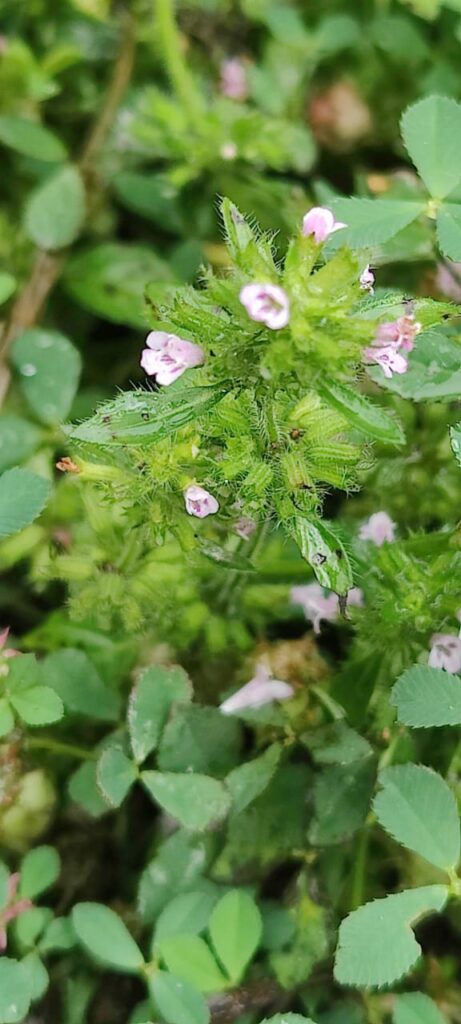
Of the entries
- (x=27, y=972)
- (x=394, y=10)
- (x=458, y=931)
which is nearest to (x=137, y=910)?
(x=27, y=972)

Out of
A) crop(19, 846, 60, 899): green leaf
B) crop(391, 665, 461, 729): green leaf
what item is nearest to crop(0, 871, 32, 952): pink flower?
crop(19, 846, 60, 899): green leaf

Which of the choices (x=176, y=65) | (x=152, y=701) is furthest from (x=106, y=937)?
(x=176, y=65)

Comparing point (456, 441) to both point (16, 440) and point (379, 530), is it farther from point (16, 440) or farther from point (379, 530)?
point (16, 440)

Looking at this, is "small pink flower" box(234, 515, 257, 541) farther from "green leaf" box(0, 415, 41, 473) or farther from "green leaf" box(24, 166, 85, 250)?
"green leaf" box(24, 166, 85, 250)

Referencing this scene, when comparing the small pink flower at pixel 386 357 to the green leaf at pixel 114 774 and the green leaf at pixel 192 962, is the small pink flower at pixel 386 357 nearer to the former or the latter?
the green leaf at pixel 114 774

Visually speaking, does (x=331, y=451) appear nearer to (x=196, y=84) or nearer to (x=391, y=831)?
(x=391, y=831)
